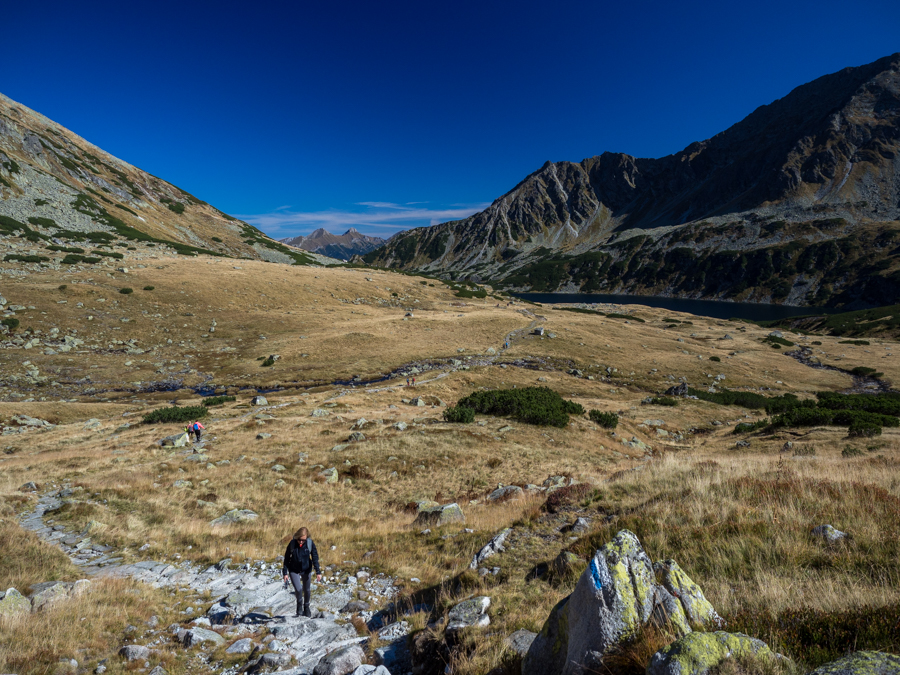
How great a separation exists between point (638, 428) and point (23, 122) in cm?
17950

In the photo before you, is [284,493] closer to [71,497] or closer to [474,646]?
[71,497]

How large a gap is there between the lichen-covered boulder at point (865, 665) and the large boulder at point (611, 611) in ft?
4.91

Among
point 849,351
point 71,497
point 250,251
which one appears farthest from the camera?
point 250,251

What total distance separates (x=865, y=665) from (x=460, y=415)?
86.1ft

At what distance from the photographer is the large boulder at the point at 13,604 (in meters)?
6.86

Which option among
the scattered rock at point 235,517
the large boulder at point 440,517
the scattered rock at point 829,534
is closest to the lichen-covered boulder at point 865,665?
the scattered rock at point 829,534

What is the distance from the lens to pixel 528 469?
20.3 meters

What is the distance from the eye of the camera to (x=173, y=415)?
28.0 m

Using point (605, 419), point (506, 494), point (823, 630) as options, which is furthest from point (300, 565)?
point (605, 419)

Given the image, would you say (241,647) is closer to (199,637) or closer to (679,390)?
(199,637)

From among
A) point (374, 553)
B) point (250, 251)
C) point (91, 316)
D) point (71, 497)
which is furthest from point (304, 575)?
point (250, 251)

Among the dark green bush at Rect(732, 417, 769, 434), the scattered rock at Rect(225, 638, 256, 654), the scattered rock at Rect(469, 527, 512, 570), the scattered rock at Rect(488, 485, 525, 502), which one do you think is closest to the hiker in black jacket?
the scattered rock at Rect(225, 638, 256, 654)

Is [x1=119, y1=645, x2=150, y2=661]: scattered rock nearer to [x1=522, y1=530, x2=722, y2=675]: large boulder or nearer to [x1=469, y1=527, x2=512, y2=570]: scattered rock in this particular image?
[x1=469, y1=527, x2=512, y2=570]: scattered rock

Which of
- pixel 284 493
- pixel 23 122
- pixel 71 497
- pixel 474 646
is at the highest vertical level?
pixel 23 122
